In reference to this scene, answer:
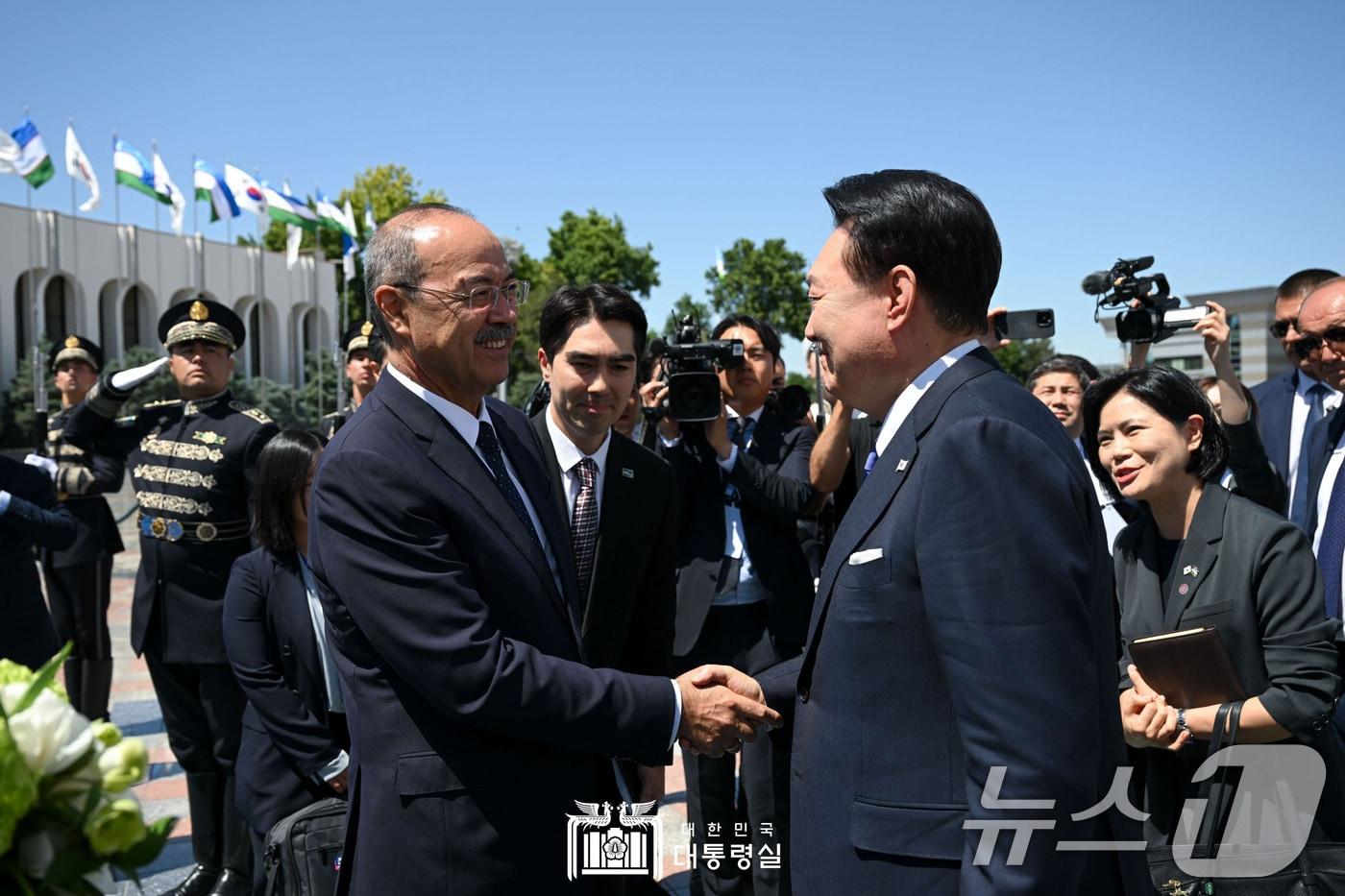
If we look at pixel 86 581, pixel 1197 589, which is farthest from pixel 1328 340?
pixel 86 581

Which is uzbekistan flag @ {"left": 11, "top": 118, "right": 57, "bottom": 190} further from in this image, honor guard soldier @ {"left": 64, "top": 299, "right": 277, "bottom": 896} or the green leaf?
the green leaf

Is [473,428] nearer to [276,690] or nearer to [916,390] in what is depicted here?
[916,390]

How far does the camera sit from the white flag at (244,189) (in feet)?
102

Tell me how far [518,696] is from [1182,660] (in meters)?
1.65

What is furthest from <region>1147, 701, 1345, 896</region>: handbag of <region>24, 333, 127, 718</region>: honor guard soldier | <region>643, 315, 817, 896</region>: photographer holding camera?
<region>24, 333, 127, 718</region>: honor guard soldier

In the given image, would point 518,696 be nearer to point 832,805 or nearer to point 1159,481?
point 832,805

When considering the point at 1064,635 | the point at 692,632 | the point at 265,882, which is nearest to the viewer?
the point at 1064,635

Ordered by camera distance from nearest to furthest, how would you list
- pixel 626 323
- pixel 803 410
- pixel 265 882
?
pixel 265 882 < pixel 626 323 < pixel 803 410

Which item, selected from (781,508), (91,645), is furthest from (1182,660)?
(91,645)

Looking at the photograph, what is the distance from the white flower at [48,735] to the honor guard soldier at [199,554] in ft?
12.4

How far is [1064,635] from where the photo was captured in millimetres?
1656

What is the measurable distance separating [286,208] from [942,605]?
106 feet

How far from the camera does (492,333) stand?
2537 mm

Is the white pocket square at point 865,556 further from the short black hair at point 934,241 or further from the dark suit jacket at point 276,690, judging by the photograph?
the dark suit jacket at point 276,690
